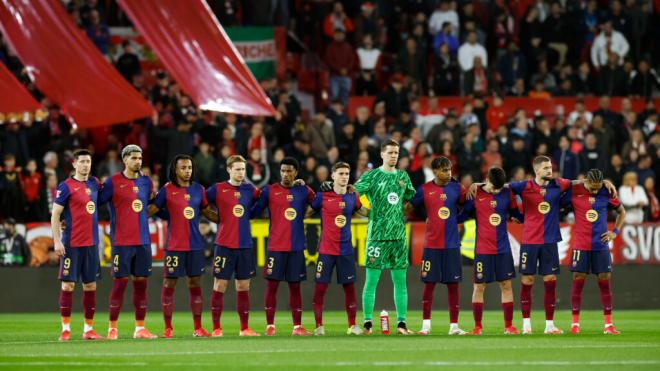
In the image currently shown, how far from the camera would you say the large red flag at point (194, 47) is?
82.4 ft

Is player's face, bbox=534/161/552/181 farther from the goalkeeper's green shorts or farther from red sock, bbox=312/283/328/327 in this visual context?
red sock, bbox=312/283/328/327

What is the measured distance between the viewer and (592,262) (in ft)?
60.3

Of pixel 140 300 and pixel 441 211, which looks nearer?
pixel 140 300

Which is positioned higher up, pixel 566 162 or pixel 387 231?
pixel 566 162

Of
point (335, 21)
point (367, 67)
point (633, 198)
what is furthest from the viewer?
point (335, 21)

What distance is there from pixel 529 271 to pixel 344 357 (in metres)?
4.77

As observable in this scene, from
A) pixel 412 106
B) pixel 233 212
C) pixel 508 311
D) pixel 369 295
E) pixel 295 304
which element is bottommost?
pixel 508 311

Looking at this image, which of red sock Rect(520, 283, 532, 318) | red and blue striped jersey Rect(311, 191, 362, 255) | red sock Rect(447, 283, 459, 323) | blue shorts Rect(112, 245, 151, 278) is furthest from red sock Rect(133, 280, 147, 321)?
red sock Rect(520, 283, 532, 318)

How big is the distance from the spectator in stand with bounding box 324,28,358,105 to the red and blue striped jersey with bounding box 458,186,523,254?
43.4 ft

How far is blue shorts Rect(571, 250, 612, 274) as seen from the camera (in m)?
18.3

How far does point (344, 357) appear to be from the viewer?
1406 cm

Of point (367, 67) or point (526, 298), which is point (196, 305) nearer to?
point (526, 298)

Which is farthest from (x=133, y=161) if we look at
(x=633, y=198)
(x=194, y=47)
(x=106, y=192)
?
(x=633, y=198)

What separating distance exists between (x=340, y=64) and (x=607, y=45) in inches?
272
